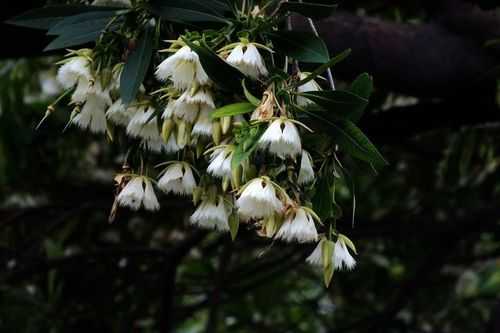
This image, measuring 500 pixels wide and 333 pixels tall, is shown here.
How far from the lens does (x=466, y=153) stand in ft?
8.82

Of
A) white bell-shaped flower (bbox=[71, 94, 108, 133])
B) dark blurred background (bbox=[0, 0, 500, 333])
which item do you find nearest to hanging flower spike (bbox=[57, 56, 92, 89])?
white bell-shaped flower (bbox=[71, 94, 108, 133])

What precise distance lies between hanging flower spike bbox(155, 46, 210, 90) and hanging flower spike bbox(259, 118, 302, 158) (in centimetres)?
14

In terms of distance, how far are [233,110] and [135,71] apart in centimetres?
17

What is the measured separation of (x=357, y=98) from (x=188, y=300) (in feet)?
10.1

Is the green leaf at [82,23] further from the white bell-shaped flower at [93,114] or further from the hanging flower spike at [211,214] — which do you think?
the hanging flower spike at [211,214]

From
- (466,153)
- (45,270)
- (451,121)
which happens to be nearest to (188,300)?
(45,270)

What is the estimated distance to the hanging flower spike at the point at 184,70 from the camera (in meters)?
0.98

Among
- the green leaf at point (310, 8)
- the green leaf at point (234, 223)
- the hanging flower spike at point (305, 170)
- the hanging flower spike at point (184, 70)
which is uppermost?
the green leaf at point (310, 8)

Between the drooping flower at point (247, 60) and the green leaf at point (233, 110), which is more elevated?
the drooping flower at point (247, 60)

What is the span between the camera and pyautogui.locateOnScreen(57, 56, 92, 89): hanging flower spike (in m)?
1.06

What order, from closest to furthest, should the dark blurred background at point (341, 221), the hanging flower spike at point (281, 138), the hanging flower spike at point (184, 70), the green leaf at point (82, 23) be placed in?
1. the hanging flower spike at point (281, 138)
2. the hanging flower spike at point (184, 70)
3. the green leaf at point (82, 23)
4. the dark blurred background at point (341, 221)

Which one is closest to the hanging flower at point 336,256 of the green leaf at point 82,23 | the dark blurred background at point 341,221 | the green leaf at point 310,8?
the green leaf at point 310,8

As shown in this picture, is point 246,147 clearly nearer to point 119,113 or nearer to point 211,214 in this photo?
point 211,214

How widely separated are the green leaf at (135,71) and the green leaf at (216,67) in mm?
103
